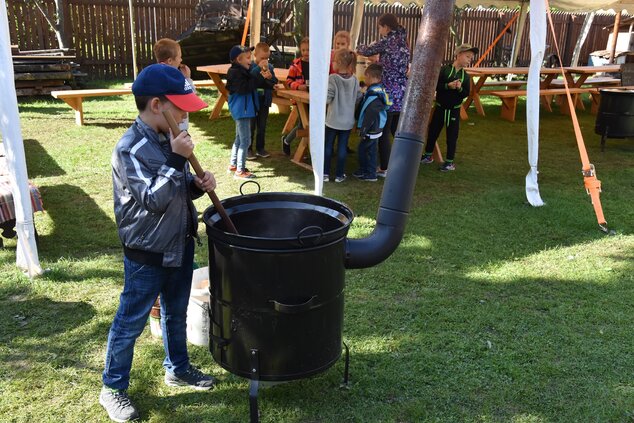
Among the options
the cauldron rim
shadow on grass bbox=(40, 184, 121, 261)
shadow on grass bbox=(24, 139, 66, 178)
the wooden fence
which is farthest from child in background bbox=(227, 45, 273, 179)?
the wooden fence

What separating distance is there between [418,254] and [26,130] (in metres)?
7.24

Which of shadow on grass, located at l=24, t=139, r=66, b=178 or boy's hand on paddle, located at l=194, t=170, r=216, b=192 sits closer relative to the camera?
boy's hand on paddle, located at l=194, t=170, r=216, b=192

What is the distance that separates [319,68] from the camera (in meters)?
4.72

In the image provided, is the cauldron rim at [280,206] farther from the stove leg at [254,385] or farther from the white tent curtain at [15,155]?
the white tent curtain at [15,155]

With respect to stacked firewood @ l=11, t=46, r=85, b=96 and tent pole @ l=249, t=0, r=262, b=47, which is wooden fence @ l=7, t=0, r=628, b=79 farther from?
tent pole @ l=249, t=0, r=262, b=47

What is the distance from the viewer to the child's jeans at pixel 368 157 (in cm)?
728

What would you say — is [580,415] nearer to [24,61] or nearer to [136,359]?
[136,359]

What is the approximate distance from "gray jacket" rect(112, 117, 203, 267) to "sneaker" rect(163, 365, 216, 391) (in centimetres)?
84

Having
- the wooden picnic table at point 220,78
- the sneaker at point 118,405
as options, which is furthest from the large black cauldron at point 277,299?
the wooden picnic table at point 220,78

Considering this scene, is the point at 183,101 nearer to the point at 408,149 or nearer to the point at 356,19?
the point at 408,149

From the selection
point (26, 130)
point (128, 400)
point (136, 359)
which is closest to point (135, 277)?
point (128, 400)

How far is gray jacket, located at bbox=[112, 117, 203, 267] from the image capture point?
253cm

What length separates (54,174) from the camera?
7.21 meters

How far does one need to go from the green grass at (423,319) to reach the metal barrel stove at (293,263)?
1.40ft
